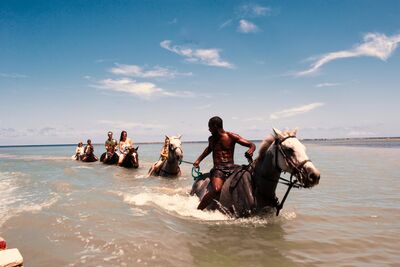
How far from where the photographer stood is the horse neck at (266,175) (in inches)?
247

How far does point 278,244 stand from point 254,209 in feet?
3.67

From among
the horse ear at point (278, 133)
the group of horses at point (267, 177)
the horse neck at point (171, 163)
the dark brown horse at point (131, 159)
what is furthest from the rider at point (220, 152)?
the dark brown horse at point (131, 159)

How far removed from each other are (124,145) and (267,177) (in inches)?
658

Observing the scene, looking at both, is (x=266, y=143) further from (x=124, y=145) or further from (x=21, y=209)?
(x=124, y=145)

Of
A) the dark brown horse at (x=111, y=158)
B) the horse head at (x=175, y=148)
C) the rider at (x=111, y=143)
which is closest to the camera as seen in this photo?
the horse head at (x=175, y=148)

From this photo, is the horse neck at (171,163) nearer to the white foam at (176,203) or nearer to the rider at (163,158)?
the rider at (163,158)

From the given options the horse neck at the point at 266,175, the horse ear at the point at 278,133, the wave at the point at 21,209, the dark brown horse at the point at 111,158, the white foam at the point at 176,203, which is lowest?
the wave at the point at 21,209

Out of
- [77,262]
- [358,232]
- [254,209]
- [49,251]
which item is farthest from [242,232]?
[49,251]

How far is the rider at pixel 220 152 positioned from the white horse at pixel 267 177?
18 cm

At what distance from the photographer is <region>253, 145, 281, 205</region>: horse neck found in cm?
627

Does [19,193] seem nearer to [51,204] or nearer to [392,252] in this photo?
[51,204]

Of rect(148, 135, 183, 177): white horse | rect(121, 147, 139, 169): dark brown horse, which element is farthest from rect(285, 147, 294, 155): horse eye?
rect(121, 147, 139, 169): dark brown horse

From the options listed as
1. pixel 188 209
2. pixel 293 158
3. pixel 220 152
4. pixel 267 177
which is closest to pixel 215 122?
pixel 220 152

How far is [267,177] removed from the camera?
641cm
